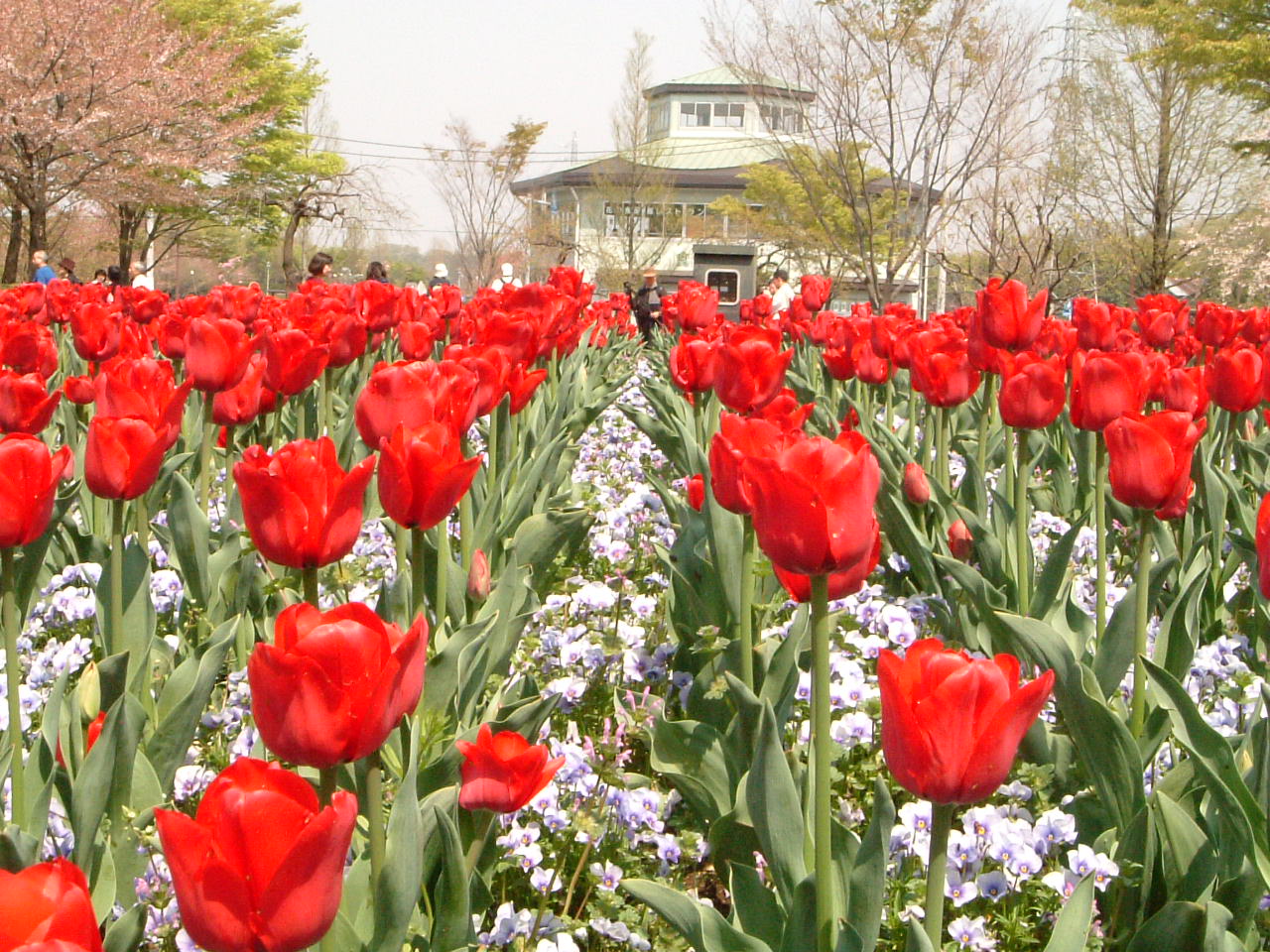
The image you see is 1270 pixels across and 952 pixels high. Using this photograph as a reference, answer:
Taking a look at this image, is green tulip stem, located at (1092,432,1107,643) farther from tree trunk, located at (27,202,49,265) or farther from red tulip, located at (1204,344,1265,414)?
tree trunk, located at (27,202,49,265)

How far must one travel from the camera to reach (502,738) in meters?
1.55

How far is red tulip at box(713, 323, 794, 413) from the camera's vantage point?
9.92 feet

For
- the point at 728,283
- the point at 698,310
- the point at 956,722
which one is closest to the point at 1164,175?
the point at 728,283

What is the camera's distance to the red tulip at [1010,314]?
11.4 ft

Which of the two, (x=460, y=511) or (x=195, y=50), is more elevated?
(x=195, y=50)

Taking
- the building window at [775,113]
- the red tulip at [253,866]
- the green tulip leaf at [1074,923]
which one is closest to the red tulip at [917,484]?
the green tulip leaf at [1074,923]

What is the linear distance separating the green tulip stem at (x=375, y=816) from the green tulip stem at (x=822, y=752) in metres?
0.45

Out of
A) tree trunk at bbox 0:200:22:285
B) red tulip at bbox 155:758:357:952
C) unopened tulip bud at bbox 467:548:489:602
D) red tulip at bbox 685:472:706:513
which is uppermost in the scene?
tree trunk at bbox 0:200:22:285

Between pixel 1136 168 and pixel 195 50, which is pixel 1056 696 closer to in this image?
pixel 1136 168

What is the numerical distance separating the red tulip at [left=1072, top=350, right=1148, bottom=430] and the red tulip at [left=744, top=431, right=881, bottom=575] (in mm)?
1481

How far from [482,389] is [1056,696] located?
131 cm

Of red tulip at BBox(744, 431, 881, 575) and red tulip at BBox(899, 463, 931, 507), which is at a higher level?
red tulip at BBox(744, 431, 881, 575)

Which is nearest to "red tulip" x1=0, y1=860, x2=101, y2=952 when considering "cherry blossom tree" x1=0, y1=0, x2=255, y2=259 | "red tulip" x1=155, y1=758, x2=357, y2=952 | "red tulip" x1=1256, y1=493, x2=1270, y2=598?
"red tulip" x1=155, y1=758, x2=357, y2=952

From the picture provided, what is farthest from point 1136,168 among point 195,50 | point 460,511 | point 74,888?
point 74,888
